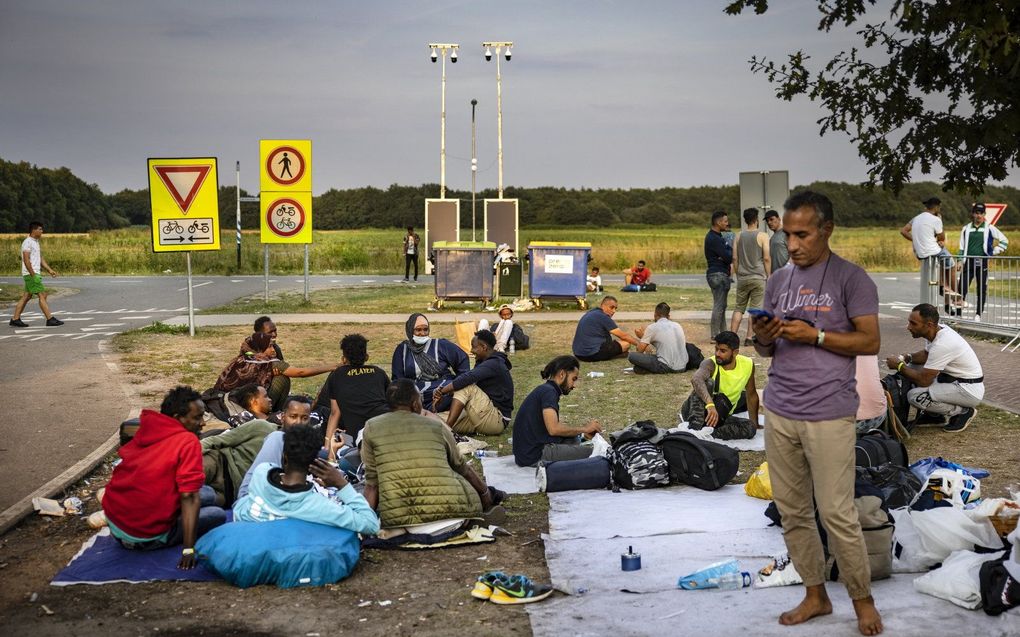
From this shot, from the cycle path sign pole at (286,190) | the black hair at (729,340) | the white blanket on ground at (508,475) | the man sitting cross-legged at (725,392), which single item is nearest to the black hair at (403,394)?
the white blanket on ground at (508,475)

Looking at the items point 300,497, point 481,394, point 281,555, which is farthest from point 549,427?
point 281,555

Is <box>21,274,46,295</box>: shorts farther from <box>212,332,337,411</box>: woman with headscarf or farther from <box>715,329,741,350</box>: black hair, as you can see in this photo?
<box>715,329,741,350</box>: black hair

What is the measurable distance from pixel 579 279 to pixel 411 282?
11555 mm

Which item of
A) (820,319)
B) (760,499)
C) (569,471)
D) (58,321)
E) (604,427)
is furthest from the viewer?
(58,321)

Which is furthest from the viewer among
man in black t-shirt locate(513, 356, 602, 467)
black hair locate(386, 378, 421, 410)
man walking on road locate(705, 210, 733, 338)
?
man walking on road locate(705, 210, 733, 338)

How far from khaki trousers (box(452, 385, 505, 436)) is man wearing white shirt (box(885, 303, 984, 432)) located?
3.80m

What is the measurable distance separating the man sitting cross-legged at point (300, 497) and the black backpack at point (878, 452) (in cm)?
350

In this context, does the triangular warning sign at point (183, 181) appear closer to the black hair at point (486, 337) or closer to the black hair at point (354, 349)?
the black hair at point (486, 337)

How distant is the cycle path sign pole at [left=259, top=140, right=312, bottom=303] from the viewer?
23375 mm

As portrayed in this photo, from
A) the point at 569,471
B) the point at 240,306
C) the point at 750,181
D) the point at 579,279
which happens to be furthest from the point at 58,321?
the point at 569,471

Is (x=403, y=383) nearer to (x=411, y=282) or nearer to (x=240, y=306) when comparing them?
(x=240, y=306)

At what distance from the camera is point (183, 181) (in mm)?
18453

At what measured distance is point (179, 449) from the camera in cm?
688

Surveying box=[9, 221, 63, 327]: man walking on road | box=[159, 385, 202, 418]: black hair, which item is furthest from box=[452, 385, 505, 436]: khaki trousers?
box=[9, 221, 63, 327]: man walking on road
